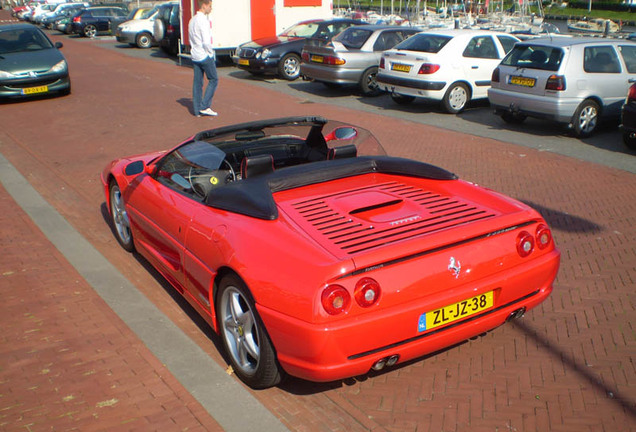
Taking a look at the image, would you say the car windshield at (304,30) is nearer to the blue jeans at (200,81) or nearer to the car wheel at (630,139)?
the blue jeans at (200,81)

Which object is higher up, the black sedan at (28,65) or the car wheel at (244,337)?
the black sedan at (28,65)

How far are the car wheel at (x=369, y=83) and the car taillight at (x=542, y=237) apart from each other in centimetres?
1233

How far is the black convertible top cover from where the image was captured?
4.05 meters

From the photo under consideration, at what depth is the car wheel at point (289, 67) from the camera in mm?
18797

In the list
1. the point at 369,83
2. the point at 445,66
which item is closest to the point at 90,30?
the point at 369,83

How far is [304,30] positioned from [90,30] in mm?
21254

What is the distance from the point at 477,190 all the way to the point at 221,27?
59.8 ft

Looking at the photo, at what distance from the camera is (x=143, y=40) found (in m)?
29.6

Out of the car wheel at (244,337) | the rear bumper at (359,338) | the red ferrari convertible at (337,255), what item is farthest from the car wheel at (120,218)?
the rear bumper at (359,338)

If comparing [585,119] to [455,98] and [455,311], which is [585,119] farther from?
[455,311]

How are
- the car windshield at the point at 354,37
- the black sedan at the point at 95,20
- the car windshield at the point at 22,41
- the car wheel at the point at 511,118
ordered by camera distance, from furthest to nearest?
the black sedan at the point at 95,20 → the car windshield at the point at 354,37 → the car windshield at the point at 22,41 → the car wheel at the point at 511,118

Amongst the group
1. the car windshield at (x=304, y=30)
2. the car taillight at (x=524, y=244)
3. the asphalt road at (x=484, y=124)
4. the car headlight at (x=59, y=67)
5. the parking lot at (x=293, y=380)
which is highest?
the car windshield at (x=304, y=30)

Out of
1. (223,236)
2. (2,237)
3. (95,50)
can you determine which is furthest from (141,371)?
(95,50)

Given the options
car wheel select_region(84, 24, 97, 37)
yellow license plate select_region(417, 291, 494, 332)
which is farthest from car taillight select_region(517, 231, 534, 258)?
car wheel select_region(84, 24, 97, 37)
